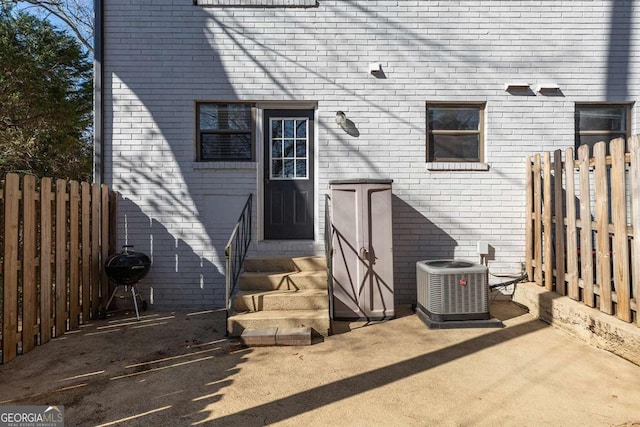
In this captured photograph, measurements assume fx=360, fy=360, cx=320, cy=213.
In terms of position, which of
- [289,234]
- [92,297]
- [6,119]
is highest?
[6,119]

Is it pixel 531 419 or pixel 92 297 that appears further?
pixel 92 297

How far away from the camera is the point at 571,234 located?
167 inches

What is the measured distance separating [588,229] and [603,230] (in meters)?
0.22

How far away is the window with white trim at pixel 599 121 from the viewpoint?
18.1ft

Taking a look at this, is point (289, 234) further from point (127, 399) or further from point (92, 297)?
point (127, 399)

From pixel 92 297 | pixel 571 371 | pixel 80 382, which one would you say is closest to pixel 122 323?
pixel 92 297

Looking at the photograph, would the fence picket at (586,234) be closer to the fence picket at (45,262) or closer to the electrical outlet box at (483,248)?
the electrical outlet box at (483,248)

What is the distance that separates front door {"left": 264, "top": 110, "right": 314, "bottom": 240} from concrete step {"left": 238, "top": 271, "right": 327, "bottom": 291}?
96 centimetres

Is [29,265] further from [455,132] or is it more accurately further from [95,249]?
[455,132]

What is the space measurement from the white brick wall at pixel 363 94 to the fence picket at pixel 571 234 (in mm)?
1114

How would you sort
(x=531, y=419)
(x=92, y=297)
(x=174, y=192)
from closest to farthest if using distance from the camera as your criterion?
(x=531, y=419) → (x=92, y=297) → (x=174, y=192)

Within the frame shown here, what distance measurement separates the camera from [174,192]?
17.5 feet

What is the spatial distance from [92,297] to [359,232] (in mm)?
3640

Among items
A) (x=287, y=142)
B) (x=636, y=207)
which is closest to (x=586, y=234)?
(x=636, y=207)
